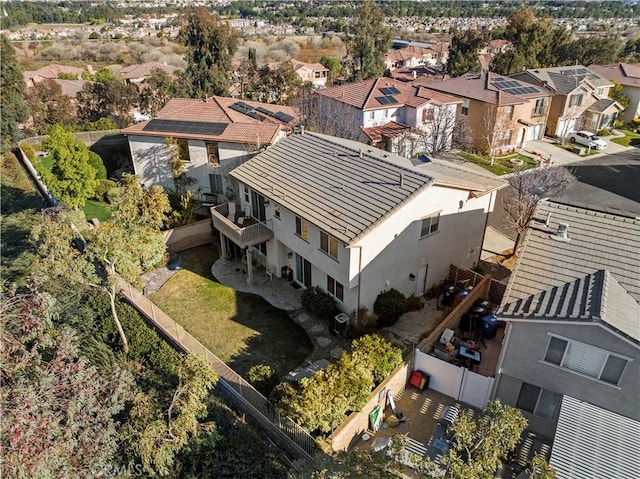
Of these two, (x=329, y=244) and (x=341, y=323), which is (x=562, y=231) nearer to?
(x=329, y=244)

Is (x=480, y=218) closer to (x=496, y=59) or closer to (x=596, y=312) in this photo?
(x=596, y=312)

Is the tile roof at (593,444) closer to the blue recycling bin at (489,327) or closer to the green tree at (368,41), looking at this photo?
the blue recycling bin at (489,327)

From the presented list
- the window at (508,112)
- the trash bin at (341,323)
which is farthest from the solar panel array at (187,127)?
the window at (508,112)

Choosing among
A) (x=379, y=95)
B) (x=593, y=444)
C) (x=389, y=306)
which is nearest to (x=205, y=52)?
(x=379, y=95)

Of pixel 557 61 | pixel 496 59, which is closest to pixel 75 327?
pixel 496 59

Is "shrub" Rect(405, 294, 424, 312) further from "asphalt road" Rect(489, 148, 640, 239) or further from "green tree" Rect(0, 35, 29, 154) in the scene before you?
"green tree" Rect(0, 35, 29, 154)

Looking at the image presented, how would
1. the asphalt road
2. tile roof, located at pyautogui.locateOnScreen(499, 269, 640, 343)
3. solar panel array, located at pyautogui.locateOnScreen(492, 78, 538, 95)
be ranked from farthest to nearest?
solar panel array, located at pyautogui.locateOnScreen(492, 78, 538, 95) < the asphalt road < tile roof, located at pyautogui.locateOnScreen(499, 269, 640, 343)

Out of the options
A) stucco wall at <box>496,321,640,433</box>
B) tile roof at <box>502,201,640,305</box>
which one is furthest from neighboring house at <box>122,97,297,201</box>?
stucco wall at <box>496,321,640,433</box>
